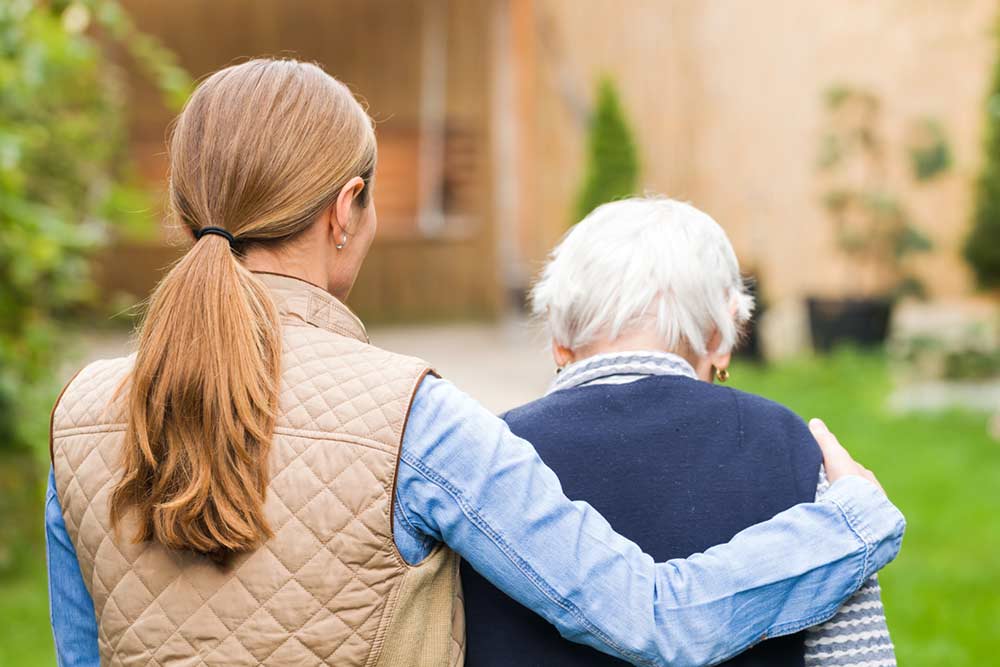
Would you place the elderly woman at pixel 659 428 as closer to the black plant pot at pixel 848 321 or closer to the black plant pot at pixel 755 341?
the black plant pot at pixel 755 341

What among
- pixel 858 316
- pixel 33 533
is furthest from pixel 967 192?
pixel 33 533

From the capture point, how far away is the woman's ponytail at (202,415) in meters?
1.31

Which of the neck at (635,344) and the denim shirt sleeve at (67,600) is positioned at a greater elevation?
the neck at (635,344)

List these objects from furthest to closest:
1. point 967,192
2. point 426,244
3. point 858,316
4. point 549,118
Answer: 1. point 549,118
2. point 426,244
3. point 967,192
4. point 858,316

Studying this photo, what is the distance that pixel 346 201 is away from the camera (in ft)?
4.80

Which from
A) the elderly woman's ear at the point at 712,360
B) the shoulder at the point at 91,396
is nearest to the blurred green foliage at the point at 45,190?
the shoulder at the point at 91,396

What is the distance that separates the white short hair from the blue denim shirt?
35cm

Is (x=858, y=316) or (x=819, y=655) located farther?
(x=858, y=316)

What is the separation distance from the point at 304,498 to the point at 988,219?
11.0 m

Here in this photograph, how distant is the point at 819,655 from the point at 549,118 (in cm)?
1335

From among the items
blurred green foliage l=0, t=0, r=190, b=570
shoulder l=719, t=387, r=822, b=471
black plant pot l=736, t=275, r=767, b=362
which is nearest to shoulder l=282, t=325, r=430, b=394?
shoulder l=719, t=387, r=822, b=471

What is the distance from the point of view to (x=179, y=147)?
145cm

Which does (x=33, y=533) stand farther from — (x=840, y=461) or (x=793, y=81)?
(x=793, y=81)

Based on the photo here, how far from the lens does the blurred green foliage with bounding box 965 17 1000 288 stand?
11.0 m
